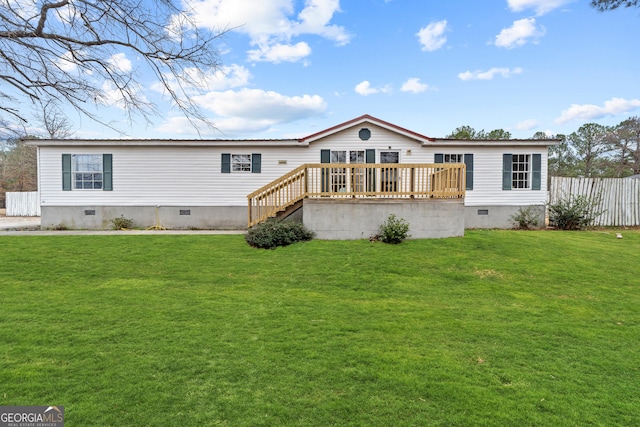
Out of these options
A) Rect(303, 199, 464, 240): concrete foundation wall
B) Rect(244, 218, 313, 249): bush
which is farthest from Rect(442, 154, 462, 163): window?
Rect(244, 218, 313, 249): bush

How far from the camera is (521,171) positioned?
45.2 ft

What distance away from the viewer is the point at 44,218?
13.3 m

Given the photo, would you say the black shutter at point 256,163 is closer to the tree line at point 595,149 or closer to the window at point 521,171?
Result: the window at point 521,171

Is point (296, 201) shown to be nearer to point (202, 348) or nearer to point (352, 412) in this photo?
point (202, 348)

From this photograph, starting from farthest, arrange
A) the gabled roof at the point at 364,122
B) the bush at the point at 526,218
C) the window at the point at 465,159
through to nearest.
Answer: the window at the point at 465,159
the bush at the point at 526,218
the gabled roof at the point at 364,122

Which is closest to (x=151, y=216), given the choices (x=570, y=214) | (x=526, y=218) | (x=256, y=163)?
(x=256, y=163)

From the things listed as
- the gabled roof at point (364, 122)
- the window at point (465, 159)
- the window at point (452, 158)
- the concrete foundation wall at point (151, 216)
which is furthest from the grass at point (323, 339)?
the gabled roof at point (364, 122)

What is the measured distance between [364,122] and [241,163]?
5.20 m

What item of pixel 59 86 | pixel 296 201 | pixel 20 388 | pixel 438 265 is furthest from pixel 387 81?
pixel 20 388

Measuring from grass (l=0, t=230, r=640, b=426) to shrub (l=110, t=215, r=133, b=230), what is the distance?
5.10 metres

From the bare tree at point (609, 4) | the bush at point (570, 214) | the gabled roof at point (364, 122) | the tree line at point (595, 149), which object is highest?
the tree line at point (595, 149)

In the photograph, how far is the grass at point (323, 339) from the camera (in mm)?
2756

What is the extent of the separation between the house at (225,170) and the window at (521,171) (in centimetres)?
4

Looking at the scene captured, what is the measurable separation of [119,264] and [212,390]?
609 centimetres
